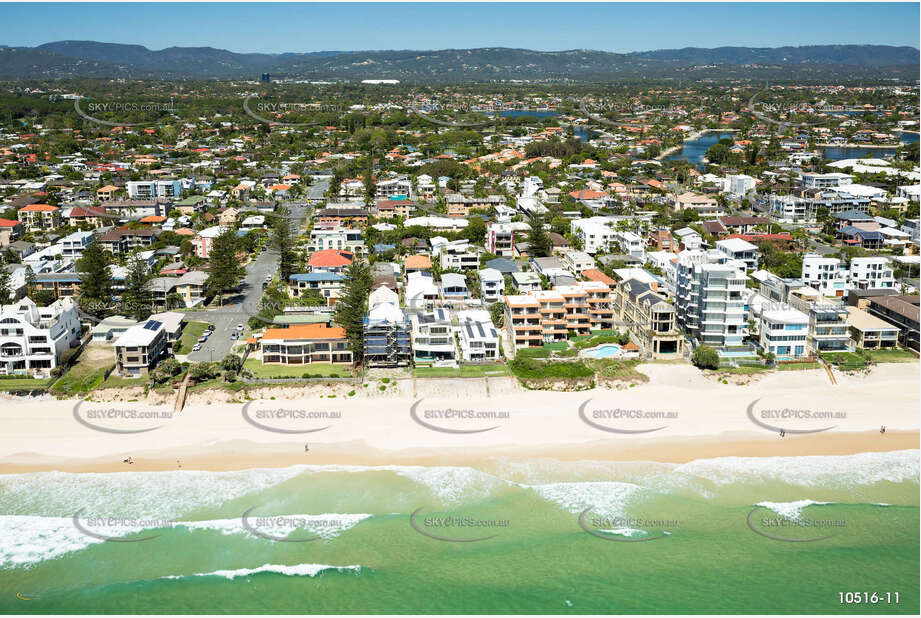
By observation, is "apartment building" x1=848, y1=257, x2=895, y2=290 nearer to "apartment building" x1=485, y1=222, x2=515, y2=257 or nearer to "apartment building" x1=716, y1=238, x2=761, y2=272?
"apartment building" x1=716, y1=238, x2=761, y2=272

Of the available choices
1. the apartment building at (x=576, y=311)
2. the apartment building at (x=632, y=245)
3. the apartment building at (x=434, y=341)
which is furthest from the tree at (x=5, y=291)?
the apartment building at (x=632, y=245)

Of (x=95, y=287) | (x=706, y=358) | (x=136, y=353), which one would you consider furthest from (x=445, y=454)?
(x=95, y=287)

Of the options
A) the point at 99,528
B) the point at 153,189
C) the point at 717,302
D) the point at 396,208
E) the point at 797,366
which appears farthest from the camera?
the point at 153,189

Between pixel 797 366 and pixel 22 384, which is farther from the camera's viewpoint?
pixel 797 366

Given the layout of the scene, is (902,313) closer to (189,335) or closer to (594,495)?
(594,495)

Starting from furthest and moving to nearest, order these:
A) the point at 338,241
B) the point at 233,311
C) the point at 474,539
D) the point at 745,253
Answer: the point at 338,241, the point at 745,253, the point at 233,311, the point at 474,539
